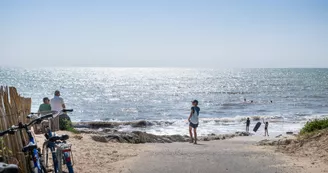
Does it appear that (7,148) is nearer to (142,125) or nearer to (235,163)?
(235,163)

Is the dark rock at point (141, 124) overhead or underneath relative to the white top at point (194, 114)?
underneath

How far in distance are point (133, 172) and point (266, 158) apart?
13.3 ft

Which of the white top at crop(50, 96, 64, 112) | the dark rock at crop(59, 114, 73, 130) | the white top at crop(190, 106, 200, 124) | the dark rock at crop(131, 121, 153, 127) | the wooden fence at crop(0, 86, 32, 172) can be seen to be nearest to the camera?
the wooden fence at crop(0, 86, 32, 172)

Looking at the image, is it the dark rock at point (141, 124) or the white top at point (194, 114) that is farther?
the dark rock at point (141, 124)

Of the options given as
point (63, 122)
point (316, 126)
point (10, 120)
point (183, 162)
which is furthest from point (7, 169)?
point (316, 126)

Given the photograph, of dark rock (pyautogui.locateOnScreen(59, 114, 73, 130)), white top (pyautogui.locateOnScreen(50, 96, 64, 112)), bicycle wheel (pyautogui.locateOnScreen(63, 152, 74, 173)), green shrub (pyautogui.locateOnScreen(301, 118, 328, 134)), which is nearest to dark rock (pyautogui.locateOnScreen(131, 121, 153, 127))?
dark rock (pyautogui.locateOnScreen(59, 114, 73, 130))

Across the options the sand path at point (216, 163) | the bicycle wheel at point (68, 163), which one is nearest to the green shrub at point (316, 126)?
the sand path at point (216, 163)

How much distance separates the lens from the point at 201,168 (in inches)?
376

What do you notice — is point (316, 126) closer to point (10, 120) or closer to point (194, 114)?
point (194, 114)

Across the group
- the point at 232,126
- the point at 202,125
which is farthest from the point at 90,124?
the point at 232,126

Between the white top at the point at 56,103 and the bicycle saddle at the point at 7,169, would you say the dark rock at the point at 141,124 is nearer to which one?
the white top at the point at 56,103

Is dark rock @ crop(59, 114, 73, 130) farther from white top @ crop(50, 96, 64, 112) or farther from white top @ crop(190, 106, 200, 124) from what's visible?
white top @ crop(190, 106, 200, 124)

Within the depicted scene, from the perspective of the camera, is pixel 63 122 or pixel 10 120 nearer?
pixel 10 120

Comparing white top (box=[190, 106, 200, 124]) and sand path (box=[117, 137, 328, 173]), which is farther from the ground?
white top (box=[190, 106, 200, 124])
